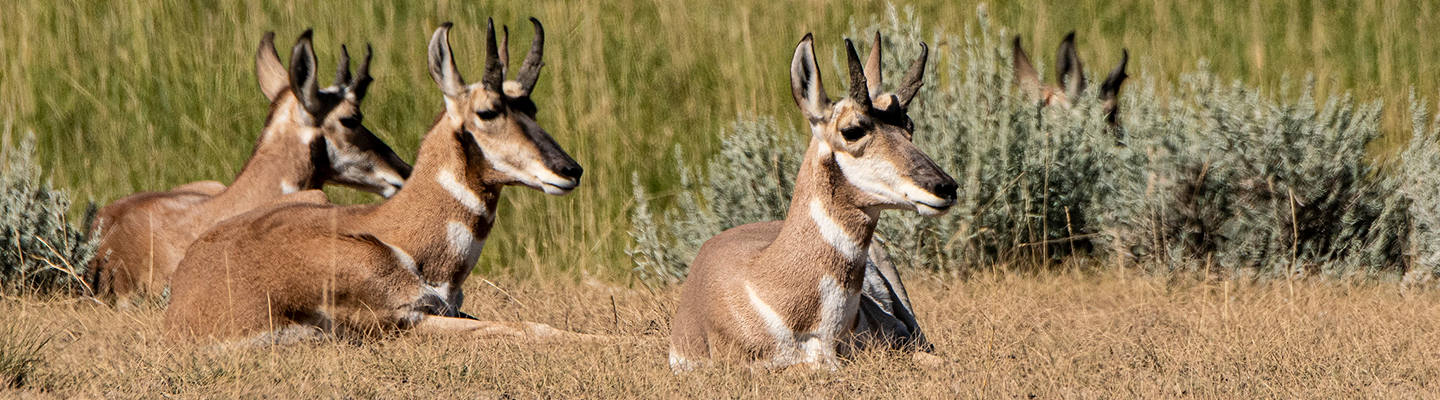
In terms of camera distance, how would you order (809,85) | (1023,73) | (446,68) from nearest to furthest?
(809,85) → (446,68) → (1023,73)

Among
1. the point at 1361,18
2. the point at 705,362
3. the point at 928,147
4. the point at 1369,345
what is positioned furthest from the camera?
the point at 1361,18

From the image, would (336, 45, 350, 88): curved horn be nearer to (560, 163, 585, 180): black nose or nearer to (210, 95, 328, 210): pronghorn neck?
(210, 95, 328, 210): pronghorn neck

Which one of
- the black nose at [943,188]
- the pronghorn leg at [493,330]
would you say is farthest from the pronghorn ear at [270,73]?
the black nose at [943,188]

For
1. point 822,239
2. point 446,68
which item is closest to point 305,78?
point 446,68

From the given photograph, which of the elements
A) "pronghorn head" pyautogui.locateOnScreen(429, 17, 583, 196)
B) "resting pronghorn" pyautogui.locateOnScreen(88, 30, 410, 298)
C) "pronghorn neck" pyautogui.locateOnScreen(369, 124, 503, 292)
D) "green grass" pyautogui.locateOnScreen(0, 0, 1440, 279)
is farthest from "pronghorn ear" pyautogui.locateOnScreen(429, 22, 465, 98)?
"green grass" pyautogui.locateOnScreen(0, 0, 1440, 279)

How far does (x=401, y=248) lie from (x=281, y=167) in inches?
70.9

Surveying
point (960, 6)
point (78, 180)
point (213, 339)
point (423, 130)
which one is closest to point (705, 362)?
point (213, 339)

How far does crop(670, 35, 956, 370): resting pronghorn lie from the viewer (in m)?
4.70

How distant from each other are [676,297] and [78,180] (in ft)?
16.9

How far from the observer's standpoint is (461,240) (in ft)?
19.0

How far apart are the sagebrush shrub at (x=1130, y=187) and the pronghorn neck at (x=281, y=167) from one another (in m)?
1.77

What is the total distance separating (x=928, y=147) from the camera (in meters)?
8.10

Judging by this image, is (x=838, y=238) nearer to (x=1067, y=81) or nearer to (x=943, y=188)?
(x=943, y=188)

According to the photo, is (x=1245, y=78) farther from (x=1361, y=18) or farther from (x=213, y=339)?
(x=213, y=339)
